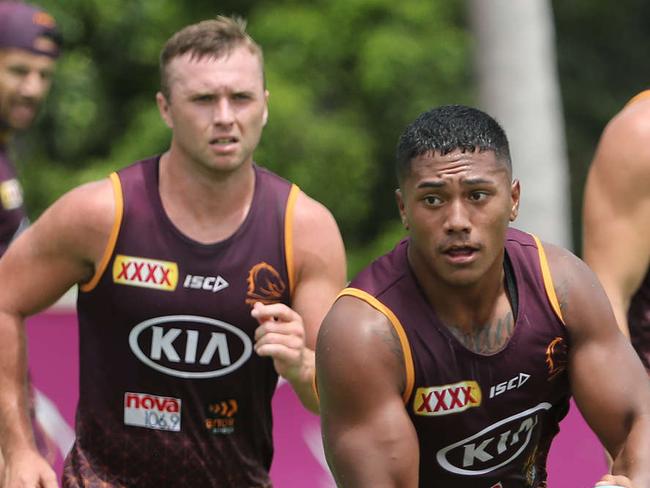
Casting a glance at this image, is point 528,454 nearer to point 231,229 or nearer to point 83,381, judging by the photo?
point 231,229

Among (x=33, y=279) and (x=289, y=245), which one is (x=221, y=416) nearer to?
(x=289, y=245)

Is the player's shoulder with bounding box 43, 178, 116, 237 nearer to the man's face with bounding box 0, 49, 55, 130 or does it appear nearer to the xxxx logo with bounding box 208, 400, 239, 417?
the xxxx logo with bounding box 208, 400, 239, 417

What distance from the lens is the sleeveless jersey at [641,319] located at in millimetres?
5773

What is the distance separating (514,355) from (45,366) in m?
3.47

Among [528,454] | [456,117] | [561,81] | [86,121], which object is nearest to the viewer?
[456,117]

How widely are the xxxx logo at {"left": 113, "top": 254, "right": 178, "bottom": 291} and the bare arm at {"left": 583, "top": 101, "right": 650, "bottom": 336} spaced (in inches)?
55.8

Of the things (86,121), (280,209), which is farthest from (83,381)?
(86,121)

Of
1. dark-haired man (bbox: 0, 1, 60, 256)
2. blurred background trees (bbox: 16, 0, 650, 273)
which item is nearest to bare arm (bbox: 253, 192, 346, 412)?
dark-haired man (bbox: 0, 1, 60, 256)

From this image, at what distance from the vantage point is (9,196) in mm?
6949

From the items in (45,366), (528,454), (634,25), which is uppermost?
(634,25)

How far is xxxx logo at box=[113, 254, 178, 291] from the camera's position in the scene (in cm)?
566

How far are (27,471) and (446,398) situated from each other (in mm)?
1663

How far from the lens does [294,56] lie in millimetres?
11820

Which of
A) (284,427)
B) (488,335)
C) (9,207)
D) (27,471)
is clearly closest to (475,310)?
(488,335)
